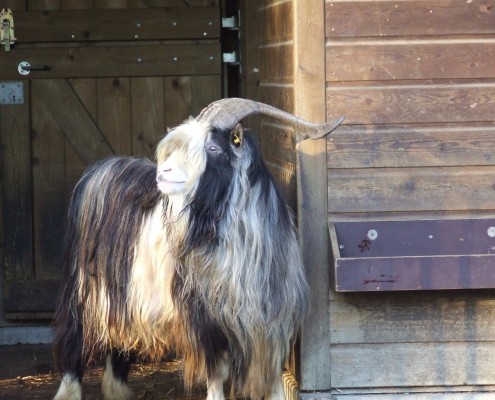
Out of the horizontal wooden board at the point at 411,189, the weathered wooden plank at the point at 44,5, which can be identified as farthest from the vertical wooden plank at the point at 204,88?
the horizontal wooden board at the point at 411,189

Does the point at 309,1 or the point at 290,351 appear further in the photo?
the point at 290,351

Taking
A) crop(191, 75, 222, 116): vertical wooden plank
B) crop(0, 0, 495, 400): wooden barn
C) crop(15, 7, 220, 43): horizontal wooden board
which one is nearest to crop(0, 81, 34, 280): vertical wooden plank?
crop(15, 7, 220, 43): horizontal wooden board

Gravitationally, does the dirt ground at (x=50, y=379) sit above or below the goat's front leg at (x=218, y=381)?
below

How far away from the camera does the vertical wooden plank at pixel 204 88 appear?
842 cm

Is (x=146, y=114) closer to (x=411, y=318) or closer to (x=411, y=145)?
(x=411, y=145)

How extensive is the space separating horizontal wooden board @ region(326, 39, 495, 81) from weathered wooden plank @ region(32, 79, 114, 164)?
2724mm

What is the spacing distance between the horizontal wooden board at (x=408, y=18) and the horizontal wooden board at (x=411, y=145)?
470 mm

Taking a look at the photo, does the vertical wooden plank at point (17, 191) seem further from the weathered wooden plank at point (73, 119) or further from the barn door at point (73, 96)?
the weathered wooden plank at point (73, 119)

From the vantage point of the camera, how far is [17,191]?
8469 millimetres

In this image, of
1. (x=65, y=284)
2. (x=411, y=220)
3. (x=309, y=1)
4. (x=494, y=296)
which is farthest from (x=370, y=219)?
(x=65, y=284)

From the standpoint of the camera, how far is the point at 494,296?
6.26m

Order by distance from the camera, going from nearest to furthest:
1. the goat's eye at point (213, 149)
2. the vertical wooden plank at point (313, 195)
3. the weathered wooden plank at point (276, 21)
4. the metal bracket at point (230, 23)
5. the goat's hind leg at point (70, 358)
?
the goat's eye at point (213, 149) < the vertical wooden plank at point (313, 195) < the weathered wooden plank at point (276, 21) < the goat's hind leg at point (70, 358) < the metal bracket at point (230, 23)

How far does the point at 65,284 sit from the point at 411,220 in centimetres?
191

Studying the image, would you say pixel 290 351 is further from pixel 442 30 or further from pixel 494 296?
pixel 442 30
